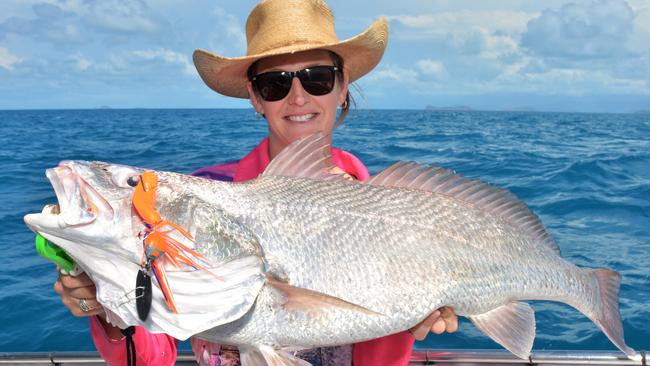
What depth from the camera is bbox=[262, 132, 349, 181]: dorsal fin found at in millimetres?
2553

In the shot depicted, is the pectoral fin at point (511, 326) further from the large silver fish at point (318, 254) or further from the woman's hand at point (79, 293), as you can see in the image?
the woman's hand at point (79, 293)

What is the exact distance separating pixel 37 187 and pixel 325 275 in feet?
41.4

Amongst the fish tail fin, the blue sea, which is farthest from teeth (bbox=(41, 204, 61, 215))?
the blue sea

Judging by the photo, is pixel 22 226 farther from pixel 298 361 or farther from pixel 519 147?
pixel 519 147

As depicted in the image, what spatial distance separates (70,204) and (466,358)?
9.44ft

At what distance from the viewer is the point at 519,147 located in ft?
64.1

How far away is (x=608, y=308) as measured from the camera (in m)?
3.04

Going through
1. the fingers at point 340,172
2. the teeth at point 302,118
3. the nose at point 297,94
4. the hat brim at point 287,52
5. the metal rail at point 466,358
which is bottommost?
the metal rail at point 466,358

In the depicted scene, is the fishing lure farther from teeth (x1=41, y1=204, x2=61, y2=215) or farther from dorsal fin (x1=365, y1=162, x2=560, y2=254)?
dorsal fin (x1=365, y1=162, x2=560, y2=254)

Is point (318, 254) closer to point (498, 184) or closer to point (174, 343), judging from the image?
point (174, 343)

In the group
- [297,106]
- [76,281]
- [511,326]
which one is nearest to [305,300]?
[76,281]

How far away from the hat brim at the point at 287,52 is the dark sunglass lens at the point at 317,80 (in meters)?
0.14

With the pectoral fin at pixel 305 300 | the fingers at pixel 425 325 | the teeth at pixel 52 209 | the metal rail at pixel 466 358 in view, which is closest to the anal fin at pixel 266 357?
the pectoral fin at pixel 305 300

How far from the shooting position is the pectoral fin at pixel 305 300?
85.6 inches
